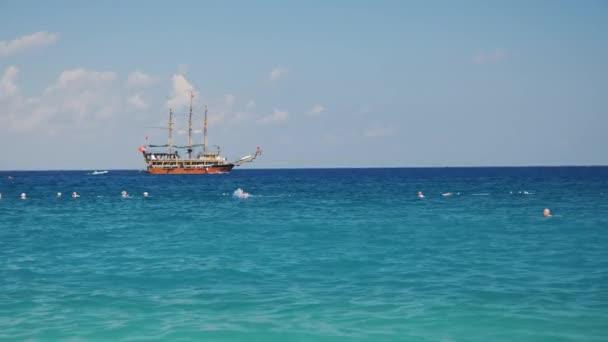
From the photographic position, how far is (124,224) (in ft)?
135

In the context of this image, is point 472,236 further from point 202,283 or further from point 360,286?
point 202,283

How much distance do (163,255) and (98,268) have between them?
3800mm

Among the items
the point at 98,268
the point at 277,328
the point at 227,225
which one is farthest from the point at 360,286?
the point at 227,225

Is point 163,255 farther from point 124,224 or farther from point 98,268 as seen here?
point 124,224

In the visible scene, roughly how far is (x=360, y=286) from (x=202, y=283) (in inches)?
220

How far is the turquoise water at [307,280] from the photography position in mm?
15164

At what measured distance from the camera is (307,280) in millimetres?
21078

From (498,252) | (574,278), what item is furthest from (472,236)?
(574,278)

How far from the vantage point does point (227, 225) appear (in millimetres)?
39906

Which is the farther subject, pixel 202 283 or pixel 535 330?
pixel 202 283

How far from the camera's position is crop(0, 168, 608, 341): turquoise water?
49.8 feet

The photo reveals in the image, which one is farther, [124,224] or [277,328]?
[124,224]

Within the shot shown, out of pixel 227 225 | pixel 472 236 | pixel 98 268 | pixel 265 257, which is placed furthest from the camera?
pixel 227 225

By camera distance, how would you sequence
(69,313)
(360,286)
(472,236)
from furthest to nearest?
(472,236)
(360,286)
(69,313)
